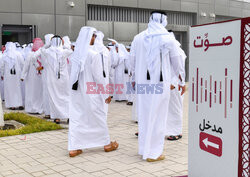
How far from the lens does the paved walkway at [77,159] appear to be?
4520mm

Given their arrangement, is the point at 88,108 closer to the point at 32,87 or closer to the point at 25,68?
the point at 25,68

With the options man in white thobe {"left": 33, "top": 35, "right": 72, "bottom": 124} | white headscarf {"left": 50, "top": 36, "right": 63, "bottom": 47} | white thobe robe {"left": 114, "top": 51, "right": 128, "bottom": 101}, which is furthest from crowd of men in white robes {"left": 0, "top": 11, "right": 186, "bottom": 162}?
white thobe robe {"left": 114, "top": 51, "right": 128, "bottom": 101}

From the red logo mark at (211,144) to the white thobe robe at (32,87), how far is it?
7219mm

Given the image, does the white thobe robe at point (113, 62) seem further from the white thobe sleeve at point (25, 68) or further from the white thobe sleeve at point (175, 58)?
the white thobe sleeve at point (175, 58)

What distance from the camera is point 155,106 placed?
4992 mm

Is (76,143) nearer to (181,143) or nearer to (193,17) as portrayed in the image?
(181,143)

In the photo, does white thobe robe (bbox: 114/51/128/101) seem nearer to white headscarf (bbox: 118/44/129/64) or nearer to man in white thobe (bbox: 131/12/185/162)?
white headscarf (bbox: 118/44/129/64)

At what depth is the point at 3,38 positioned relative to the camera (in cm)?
1541

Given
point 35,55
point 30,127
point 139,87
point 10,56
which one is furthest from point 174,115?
point 10,56

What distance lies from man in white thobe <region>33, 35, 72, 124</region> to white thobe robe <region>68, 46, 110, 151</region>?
285cm

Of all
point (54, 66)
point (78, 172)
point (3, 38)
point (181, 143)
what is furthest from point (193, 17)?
point (78, 172)

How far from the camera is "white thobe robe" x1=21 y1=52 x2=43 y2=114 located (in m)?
9.91

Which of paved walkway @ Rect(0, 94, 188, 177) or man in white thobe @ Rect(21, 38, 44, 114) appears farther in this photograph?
man in white thobe @ Rect(21, 38, 44, 114)

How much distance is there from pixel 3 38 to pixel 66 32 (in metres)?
2.76
